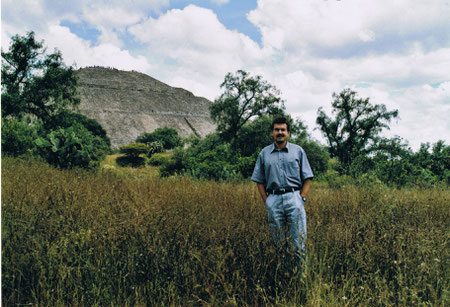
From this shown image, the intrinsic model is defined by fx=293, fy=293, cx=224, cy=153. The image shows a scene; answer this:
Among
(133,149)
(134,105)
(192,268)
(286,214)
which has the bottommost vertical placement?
(192,268)

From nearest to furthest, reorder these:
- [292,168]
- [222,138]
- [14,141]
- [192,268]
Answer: [192,268], [292,168], [14,141], [222,138]

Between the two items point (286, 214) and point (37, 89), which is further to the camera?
point (37, 89)

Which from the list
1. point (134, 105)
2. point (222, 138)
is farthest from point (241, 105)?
point (134, 105)

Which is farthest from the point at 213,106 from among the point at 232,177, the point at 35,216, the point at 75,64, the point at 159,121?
the point at 159,121

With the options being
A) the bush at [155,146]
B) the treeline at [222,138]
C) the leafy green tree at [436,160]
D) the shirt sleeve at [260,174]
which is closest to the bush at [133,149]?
the treeline at [222,138]

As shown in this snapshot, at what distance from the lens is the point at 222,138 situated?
74.6 ft

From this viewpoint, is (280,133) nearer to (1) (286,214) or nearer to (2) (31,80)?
(1) (286,214)

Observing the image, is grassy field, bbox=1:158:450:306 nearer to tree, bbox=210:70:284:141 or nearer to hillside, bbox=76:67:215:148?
tree, bbox=210:70:284:141

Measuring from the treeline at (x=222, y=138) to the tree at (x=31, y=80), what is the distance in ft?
0.24

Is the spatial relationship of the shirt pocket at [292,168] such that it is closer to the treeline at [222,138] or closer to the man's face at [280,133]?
the man's face at [280,133]

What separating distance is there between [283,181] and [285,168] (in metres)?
0.16

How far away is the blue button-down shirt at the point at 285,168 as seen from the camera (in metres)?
3.35

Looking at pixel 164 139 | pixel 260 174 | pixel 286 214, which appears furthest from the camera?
pixel 164 139

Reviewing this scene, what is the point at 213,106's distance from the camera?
933 inches
